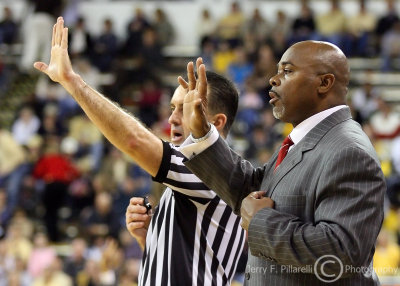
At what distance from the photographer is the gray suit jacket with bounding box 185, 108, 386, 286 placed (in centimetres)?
247

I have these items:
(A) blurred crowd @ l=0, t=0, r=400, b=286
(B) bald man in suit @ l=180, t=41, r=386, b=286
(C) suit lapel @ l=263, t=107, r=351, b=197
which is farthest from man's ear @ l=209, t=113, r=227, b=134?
(A) blurred crowd @ l=0, t=0, r=400, b=286

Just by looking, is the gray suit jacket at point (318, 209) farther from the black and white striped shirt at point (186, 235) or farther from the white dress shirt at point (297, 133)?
the black and white striped shirt at point (186, 235)

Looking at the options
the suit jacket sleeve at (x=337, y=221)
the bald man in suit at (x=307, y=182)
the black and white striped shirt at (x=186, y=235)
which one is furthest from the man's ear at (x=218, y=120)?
the suit jacket sleeve at (x=337, y=221)

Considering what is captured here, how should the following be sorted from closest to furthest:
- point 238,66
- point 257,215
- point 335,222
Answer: point 335,222 < point 257,215 < point 238,66

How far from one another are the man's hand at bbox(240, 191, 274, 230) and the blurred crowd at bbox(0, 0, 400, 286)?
5.94 m

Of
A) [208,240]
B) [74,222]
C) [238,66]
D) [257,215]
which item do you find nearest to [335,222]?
[257,215]

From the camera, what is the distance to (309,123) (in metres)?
2.84

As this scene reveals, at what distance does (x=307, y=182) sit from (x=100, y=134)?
1071 cm

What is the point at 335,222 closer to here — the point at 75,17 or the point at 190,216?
the point at 190,216

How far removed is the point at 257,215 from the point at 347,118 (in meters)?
0.55

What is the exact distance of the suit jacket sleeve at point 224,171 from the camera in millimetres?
2861

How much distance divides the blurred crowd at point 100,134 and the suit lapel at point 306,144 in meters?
5.91

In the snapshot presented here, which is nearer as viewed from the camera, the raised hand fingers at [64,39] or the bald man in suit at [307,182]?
the bald man in suit at [307,182]

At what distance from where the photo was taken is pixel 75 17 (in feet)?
54.2
